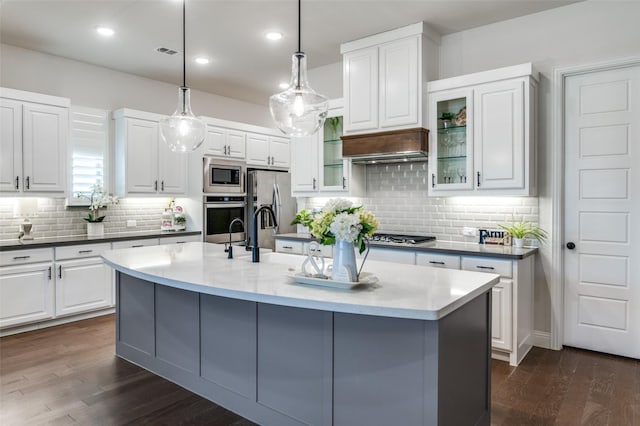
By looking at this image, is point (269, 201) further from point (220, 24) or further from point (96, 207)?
point (220, 24)

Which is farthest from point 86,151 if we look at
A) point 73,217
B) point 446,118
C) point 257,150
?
point 446,118

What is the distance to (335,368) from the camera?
7.00 feet

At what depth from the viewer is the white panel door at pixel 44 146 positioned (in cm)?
438

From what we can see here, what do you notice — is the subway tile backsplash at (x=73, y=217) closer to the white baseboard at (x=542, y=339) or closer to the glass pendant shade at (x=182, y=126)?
the glass pendant shade at (x=182, y=126)

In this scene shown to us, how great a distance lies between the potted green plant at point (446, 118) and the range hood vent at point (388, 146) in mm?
182

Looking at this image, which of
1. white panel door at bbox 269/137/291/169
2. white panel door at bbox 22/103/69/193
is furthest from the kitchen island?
white panel door at bbox 269/137/291/169

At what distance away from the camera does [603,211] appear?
3643 mm

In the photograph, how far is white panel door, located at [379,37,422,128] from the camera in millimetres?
4133

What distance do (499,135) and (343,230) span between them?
238 centimetres

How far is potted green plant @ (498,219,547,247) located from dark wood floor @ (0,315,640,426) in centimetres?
98

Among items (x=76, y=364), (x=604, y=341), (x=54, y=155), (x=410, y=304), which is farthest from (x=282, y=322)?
(x=54, y=155)

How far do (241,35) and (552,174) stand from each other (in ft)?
10.7

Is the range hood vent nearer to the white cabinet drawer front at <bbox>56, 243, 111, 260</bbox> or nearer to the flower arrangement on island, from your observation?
the flower arrangement on island

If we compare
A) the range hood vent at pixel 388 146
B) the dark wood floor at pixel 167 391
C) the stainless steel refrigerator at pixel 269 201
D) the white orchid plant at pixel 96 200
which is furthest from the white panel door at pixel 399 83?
the white orchid plant at pixel 96 200
